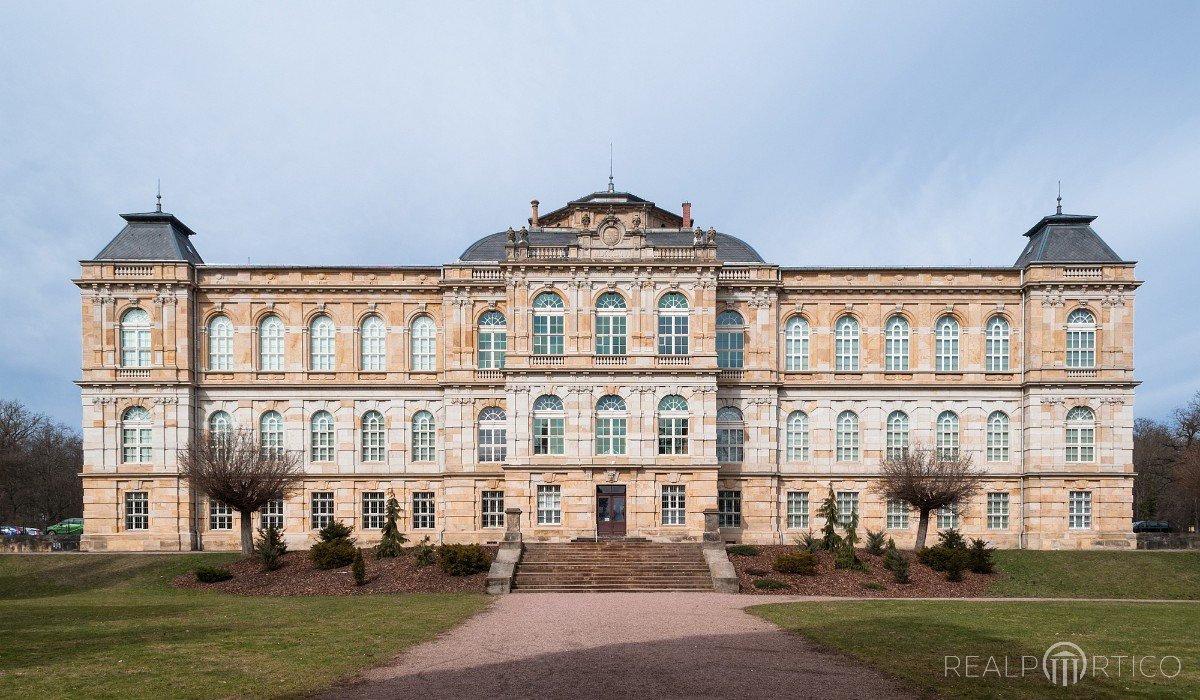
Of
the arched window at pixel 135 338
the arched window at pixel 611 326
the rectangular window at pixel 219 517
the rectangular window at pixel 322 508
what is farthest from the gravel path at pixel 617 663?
the arched window at pixel 135 338

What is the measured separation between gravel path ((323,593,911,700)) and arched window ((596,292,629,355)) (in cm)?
1893

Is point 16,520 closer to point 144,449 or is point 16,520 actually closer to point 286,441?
point 144,449

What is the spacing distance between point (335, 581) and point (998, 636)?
2462cm

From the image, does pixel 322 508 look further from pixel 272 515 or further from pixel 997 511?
pixel 997 511

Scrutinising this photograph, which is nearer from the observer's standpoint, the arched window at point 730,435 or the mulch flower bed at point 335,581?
the mulch flower bed at point 335,581

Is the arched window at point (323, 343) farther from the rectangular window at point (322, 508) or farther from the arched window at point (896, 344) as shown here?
the arched window at point (896, 344)

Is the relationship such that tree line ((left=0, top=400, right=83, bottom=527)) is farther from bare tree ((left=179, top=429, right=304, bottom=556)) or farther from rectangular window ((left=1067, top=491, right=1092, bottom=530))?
rectangular window ((left=1067, top=491, right=1092, bottom=530))

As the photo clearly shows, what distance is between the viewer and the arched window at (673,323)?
134 ft

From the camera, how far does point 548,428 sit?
40.3 meters

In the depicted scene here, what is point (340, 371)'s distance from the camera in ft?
146

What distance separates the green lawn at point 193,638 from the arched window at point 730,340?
20.5 meters

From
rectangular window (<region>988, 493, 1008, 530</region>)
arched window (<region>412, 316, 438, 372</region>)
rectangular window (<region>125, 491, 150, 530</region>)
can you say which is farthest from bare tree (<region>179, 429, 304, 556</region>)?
rectangular window (<region>988, 493, 1008, 530</region>)

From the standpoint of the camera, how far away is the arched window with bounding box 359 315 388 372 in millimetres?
45031

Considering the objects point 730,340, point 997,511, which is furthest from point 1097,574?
point 730,340
